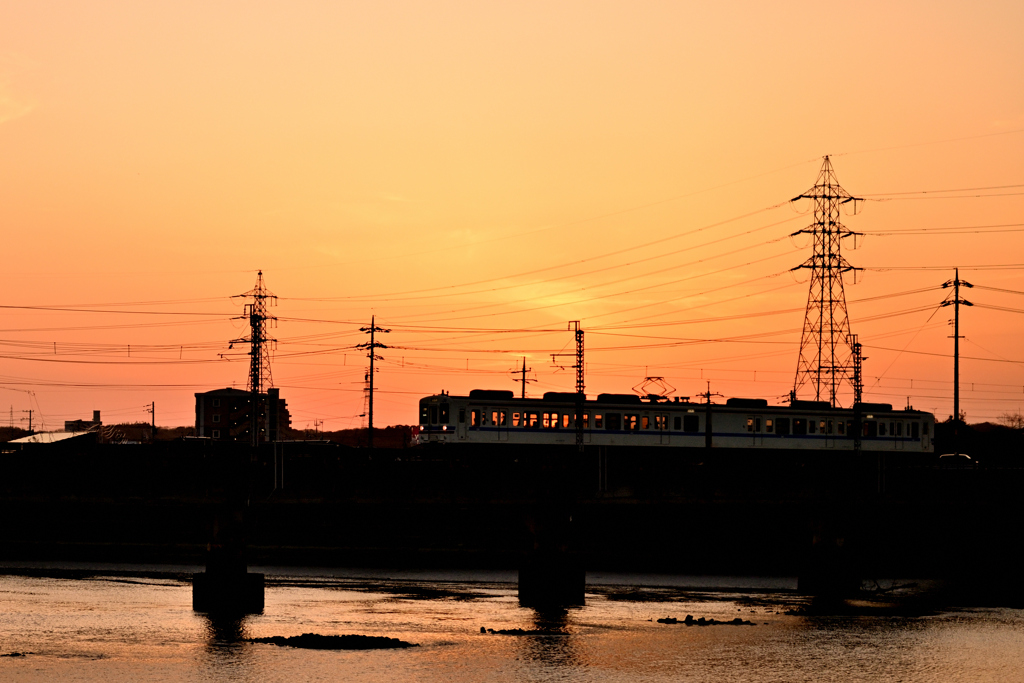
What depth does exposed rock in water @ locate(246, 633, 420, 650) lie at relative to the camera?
4866cm

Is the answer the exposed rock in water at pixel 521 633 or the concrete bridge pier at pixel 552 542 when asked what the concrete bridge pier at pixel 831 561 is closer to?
the concrete bridge pier at pixel 552 542

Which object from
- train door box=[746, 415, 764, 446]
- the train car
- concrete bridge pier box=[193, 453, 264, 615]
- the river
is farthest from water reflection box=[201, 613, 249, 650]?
train door box=[746, 415, 764, 446]

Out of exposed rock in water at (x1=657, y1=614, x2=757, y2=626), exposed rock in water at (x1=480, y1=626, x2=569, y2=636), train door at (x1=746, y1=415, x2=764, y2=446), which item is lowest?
exposed rock in water at (x1=657, y1=614, x2=757, y2=626)

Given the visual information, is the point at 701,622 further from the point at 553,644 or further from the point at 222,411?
the point at 222,411

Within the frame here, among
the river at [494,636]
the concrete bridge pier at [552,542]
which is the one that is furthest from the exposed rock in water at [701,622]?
the concrete bridge pier at [552,542]

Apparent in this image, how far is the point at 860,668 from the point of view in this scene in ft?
152

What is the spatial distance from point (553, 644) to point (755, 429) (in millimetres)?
30617

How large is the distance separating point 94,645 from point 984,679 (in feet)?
118

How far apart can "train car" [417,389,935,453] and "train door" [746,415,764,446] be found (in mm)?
65

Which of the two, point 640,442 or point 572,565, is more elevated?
point 640,442

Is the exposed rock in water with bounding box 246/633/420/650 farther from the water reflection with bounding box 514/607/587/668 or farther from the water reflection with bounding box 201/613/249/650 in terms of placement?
the water reflection with bounding box 514/607/587/668

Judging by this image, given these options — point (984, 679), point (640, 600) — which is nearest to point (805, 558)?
point (640, 600)

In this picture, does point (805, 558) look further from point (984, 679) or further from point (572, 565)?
point (984, 679)

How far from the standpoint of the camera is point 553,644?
162ft
